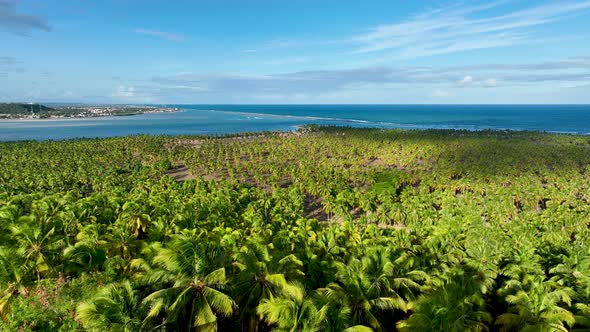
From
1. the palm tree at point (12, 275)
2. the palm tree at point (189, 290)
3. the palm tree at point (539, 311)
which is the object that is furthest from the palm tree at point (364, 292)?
the palm tree at point (12, 275)

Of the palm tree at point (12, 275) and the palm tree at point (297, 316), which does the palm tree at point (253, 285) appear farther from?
the palm tree at point (12, 275)

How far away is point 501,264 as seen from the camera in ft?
120

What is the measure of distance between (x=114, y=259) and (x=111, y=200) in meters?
23.0

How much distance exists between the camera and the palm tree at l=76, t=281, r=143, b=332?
15.3 m

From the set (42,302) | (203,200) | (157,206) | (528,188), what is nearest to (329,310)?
(42,302)

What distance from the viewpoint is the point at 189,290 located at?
60.1 ft

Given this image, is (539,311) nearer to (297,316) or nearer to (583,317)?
(583,317)

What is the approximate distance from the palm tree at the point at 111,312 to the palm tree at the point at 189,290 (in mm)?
706

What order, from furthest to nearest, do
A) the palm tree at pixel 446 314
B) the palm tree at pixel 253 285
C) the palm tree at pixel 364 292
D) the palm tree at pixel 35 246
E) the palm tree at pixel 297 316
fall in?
the palm tree at pixel 35 246, the palm tree at pixel 364 292, the palm tree at pixel 253 285, the palm tree at pixel 446 314, the palm tree at pixel 297 316

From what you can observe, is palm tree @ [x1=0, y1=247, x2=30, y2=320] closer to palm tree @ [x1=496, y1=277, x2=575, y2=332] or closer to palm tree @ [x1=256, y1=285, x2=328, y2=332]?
palm tree @ [x1=256, y1=285, x2=328, y2=332]

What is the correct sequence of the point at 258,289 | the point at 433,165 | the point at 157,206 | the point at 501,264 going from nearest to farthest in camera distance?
the point at 258,289, the point at 501,264, the point at 157,206, the point at 433,165

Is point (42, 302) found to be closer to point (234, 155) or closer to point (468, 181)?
point (468, 181)

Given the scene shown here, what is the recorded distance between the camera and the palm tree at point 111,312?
50.1 feet

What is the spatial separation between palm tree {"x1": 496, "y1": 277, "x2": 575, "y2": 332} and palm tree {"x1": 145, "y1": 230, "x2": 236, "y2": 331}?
18.9 meters
